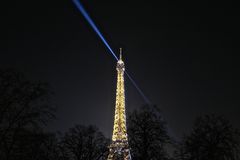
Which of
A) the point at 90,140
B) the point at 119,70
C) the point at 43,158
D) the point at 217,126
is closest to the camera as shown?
the point at 43,158

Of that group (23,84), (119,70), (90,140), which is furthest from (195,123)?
(119,70)

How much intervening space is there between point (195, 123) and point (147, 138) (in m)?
6.04

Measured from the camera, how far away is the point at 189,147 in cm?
3048

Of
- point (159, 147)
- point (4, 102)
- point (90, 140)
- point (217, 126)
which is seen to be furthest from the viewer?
point (90, 140)

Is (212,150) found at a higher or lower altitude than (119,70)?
lower

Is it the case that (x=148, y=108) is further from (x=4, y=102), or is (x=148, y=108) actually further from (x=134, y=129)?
(x=4, y=102)

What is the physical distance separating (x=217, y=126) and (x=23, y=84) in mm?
16360

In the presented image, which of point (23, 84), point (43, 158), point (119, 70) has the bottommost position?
point (43, 158)

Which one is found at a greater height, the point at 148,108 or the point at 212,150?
the point at 148,108

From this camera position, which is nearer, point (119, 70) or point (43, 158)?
point (43, 158)

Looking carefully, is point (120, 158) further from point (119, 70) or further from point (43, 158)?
point (119, 70)

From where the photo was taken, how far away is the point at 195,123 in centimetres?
3186

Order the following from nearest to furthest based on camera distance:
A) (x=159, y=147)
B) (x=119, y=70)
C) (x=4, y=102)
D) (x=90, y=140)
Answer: (x=4, y=102)
(x=159, y=147)
(x=90, y=140)
(x=119, y=70)

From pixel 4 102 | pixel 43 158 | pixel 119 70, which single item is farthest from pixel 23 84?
pixel 119 70
